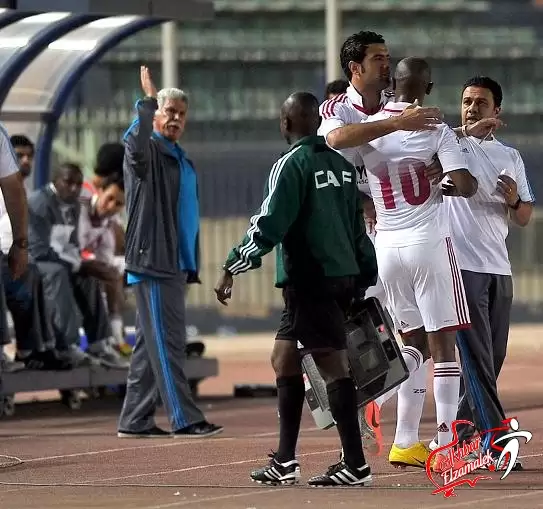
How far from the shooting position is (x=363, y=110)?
1037 centimetres

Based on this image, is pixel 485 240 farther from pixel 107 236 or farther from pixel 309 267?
pixel 107 236

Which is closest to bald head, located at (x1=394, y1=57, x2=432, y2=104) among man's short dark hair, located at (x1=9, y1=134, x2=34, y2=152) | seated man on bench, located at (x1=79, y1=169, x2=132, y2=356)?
man's short dark hair, located at (x1=9, y1=134, x2=34, y2=152)

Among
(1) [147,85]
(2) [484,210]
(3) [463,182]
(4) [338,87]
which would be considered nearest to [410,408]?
(2) [484,210]

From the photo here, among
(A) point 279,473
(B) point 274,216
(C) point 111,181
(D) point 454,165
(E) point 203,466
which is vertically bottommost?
(E) point 203,466

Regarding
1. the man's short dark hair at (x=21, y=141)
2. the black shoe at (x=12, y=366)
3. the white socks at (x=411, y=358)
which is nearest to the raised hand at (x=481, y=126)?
the white socks at (x=411, y=358)

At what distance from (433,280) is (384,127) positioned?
86 cm

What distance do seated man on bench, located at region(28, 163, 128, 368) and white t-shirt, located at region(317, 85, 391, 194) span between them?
4994 mm

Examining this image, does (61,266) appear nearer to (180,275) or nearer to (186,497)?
(180,275)

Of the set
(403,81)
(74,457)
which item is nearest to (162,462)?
(74,457)

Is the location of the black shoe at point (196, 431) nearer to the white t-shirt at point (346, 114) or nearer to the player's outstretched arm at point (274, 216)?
the white t-shirt at point (346, 114)

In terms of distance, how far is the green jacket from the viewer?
921 centimetres

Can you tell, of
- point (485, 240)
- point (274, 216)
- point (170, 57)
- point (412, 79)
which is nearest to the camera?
point (274, 216)

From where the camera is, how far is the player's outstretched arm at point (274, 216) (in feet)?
29.9

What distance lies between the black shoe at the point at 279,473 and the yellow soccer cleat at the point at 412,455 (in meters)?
0.81
